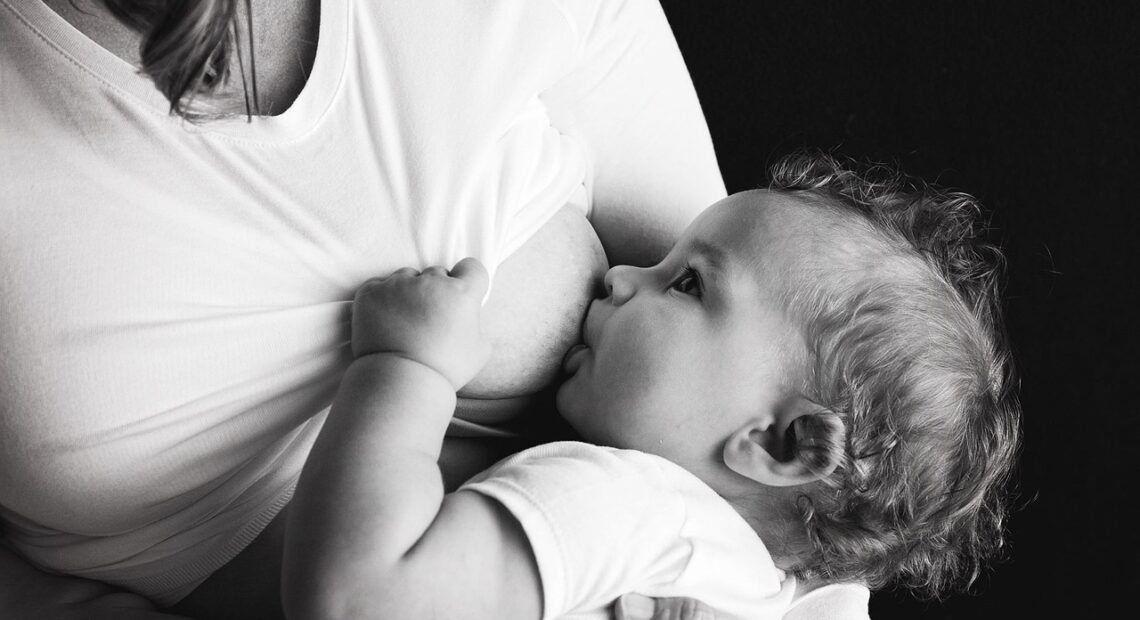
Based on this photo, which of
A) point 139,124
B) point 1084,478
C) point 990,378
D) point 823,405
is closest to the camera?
point 139,124

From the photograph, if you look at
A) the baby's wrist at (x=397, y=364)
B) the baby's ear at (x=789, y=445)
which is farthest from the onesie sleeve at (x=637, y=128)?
the baby's wrist at (x=397, y=364)

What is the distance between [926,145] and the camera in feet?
4.35

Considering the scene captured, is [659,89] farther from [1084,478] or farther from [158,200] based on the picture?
[1084,478]

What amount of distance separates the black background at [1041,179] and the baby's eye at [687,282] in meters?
0.48

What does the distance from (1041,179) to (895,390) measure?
534 mm

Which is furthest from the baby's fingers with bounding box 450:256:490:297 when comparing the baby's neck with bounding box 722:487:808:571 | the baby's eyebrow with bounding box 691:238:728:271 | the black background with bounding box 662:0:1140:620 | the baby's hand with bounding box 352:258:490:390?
the black background with bounding box 662:0:1140:620

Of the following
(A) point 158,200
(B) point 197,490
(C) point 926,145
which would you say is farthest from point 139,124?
(C) point 926,145

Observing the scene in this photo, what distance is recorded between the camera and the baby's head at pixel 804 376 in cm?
93

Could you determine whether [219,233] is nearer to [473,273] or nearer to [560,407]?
[473,273]

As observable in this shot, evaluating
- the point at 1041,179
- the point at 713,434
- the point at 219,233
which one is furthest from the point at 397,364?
the point at 1041,179

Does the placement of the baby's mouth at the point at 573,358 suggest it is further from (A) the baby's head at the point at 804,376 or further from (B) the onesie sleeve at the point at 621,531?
(B) the onesie sleeve at the point at 621,531

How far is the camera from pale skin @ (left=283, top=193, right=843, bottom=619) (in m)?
0.70

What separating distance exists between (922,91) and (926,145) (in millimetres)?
75

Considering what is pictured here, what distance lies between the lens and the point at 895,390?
95cm
